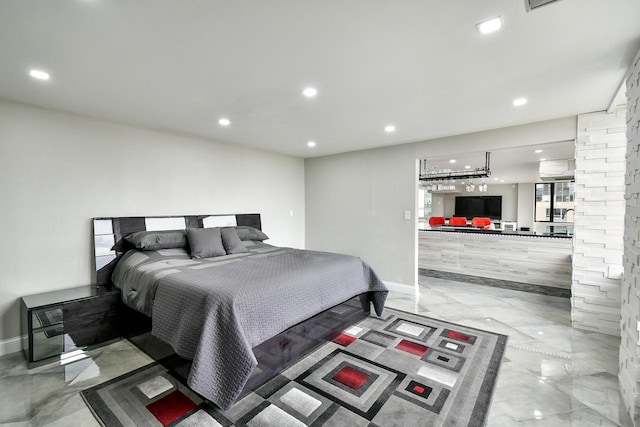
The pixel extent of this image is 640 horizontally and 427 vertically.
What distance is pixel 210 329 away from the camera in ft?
6.17

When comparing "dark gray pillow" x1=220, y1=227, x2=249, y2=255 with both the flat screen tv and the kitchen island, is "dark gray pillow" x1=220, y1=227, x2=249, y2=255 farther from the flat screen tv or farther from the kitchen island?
the flat screen tv

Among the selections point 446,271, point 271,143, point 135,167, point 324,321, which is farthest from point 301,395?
point 446,271

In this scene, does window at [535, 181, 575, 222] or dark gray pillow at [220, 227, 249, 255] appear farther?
window at [535, 181, 575, 222]

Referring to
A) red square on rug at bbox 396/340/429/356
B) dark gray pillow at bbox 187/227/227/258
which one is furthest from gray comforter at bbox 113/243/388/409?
red square on rug at bbox 396/340/429/356

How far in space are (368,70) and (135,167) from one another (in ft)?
9.63

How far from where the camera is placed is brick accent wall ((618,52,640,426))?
1.74 meters

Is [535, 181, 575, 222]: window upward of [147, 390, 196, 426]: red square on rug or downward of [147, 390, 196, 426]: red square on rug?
upward

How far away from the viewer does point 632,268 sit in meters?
1.85

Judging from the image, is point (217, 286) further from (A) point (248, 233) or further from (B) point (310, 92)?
(A) point (248, 233)

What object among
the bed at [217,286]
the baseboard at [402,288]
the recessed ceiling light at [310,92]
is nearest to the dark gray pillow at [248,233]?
the bed at [217,286]

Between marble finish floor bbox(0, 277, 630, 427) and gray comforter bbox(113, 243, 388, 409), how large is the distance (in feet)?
1.96

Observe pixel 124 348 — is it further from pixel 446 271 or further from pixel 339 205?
pixel 446 271

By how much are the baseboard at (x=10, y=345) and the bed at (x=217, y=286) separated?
0.80 m

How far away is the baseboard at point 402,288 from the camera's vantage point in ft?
14.4
